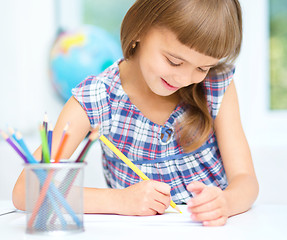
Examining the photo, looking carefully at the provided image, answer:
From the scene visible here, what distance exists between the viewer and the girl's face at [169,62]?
2.70 ft

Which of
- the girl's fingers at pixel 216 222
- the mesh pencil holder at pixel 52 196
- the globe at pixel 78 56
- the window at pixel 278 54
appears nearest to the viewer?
the mesh pencil holder at pixel 52 196

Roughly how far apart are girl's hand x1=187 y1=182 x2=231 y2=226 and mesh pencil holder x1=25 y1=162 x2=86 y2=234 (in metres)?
0.19

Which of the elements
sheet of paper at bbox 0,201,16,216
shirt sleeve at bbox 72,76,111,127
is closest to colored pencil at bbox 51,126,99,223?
sheet of paper at bbox 0,201,16,216

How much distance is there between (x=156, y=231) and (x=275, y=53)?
1.60 meters

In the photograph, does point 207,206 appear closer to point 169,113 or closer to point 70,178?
point 70,178

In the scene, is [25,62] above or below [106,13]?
below

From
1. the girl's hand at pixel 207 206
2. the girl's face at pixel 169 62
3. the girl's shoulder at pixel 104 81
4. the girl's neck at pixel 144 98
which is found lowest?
the girl's hand at pixel 207 206

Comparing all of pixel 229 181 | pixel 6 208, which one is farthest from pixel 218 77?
pixel 6 208

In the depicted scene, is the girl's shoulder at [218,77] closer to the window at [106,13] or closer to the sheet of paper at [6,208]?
the sheet of paper at [6,208]

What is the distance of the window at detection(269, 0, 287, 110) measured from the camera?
6.56 ft

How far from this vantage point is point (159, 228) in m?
0.61

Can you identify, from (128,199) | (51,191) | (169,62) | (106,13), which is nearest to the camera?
(51,191)

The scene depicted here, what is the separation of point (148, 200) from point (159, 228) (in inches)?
4.3

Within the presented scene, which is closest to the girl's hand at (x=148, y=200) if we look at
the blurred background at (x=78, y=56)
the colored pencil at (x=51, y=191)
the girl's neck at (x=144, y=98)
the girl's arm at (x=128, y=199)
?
the girl's arm at (x=128, y=199)
